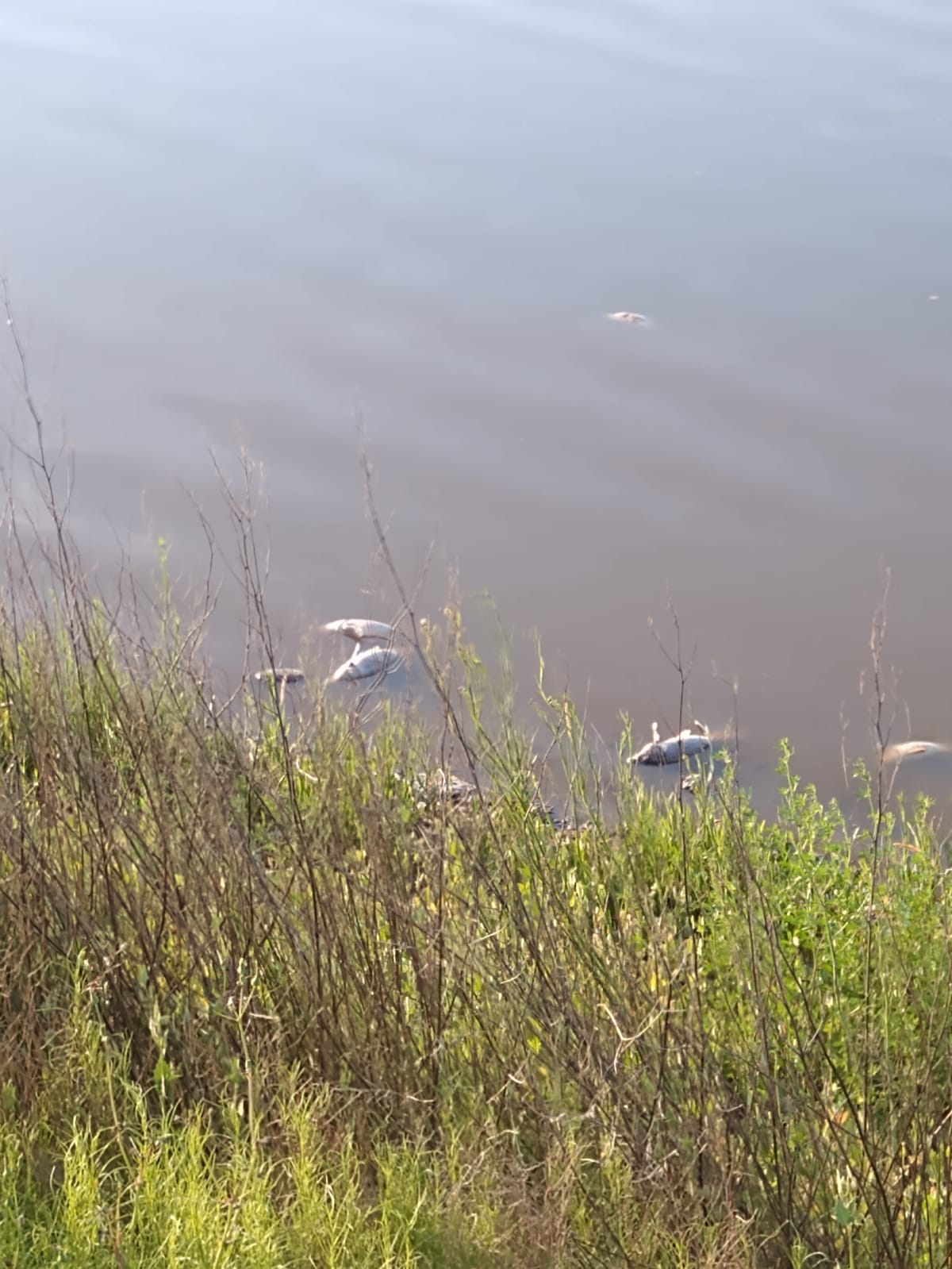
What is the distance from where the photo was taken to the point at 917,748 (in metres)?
4.56

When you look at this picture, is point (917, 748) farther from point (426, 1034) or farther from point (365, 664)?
point (426, 1034)

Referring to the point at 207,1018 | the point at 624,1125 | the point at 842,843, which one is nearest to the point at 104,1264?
the point at 207,1018

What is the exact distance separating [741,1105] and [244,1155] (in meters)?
0.75

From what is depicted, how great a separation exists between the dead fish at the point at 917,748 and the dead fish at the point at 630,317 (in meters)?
2.62

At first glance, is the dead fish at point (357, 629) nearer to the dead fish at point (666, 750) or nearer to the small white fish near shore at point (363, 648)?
the small white fish near shore at point (363, 648)

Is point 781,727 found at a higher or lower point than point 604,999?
lower

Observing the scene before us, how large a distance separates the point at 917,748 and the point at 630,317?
2.72 metres

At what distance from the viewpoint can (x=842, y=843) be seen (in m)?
3.12

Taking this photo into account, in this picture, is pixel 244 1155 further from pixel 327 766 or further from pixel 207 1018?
pixel 327 766

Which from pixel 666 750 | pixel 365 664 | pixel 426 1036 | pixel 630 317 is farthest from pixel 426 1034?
pixel 630 317

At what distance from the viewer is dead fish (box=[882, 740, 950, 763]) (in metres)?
4.55

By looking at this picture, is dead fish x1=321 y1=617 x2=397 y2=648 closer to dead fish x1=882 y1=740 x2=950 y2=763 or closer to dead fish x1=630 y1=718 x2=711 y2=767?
dead fish x1=630 y1=718 x2=711 y2=767

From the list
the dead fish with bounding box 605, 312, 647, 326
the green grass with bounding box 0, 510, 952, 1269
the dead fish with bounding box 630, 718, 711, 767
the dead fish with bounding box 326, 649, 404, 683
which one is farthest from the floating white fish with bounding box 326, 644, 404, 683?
the dead fish with bounding box 605, 312, 647, 326

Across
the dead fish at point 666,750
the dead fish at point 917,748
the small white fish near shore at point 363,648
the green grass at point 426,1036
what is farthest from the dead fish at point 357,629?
the green grass at point 426,1036
